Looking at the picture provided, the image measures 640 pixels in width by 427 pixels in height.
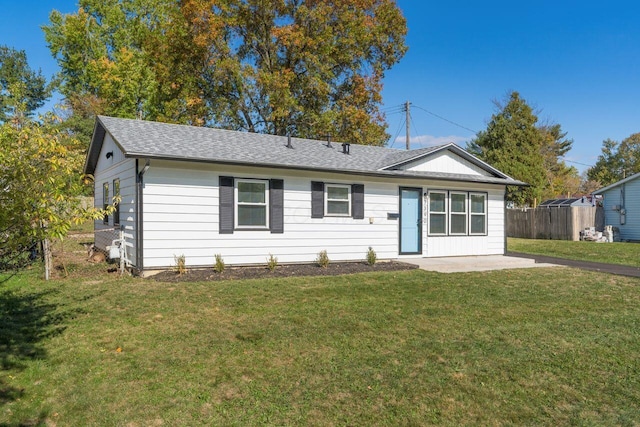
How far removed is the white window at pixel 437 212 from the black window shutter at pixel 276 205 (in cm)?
502

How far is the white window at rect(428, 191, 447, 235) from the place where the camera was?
1319 cm

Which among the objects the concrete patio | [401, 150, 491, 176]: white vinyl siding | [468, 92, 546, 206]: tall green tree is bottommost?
the concrete patio

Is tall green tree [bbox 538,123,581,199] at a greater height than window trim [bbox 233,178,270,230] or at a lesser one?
greater

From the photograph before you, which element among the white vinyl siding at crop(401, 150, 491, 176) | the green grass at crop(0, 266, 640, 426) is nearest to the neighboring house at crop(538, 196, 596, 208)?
the white vinyl siding at crop(401, 150, 491, 176)

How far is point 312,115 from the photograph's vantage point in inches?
875

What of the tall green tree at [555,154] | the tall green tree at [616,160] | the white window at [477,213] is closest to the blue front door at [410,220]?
the white window at [477,213]

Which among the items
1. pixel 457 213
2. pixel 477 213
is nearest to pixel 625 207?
pixel 477 213

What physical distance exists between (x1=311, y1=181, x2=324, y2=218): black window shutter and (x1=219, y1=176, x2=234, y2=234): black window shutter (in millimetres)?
2249

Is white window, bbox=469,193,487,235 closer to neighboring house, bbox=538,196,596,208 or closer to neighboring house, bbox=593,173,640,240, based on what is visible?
neighboring house, bbox=593,173,640,240

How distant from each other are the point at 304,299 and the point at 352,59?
63.8 ft

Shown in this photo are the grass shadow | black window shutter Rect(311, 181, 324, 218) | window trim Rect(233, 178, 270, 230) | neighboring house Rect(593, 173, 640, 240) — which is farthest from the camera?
neighboring house Rect(593, 173, 640, 240)

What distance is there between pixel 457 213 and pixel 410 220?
71.0 inches

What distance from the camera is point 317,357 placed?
4.44 metres

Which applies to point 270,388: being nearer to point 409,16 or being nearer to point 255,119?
point 255,119
